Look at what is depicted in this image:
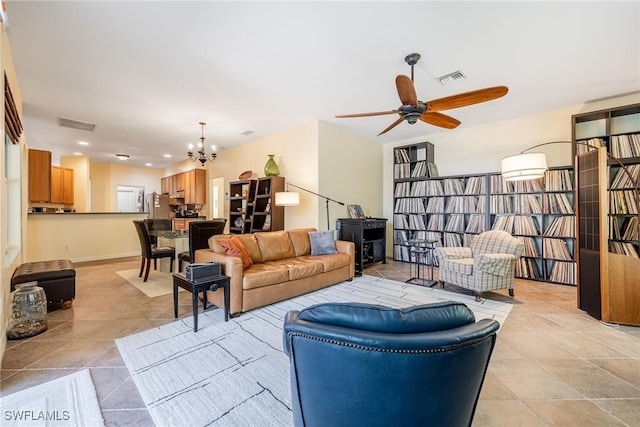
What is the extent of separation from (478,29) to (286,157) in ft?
12.0

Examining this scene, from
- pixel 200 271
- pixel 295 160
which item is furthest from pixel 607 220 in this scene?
pixel 295 160

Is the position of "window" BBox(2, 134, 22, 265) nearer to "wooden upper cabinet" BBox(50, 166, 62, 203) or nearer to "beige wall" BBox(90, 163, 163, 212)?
"wooden upper cabinet" BBox(50, 166, 62, 203)

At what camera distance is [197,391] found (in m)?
A: 1.66

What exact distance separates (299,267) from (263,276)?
0.54 meters

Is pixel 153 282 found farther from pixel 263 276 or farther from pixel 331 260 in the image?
pixel 331 260

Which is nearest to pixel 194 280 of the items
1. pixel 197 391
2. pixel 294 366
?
pixel 197 391

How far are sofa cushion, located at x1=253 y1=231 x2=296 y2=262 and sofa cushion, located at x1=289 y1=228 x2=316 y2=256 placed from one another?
0.07 metres

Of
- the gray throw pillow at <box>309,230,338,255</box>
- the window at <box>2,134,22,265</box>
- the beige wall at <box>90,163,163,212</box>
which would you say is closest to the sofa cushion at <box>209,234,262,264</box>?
the gray throw pillow at <box>309,230,338,255</box>

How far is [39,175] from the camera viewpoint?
16.1 ft

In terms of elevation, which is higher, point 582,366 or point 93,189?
point 93,189

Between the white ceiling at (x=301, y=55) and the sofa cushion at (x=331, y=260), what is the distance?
2329 mm

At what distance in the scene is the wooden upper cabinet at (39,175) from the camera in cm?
483

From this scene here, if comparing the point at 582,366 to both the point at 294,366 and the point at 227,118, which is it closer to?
the point at 294,366

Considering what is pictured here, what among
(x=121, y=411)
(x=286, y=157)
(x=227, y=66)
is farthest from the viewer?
(x=286, y=157)
